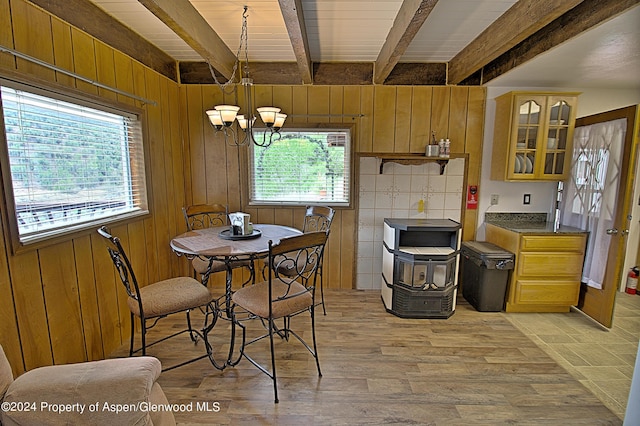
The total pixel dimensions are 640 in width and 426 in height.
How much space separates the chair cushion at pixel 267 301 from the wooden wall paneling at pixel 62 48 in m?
1.66

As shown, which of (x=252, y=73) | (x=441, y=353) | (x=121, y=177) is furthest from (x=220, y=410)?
(x=252, y=73)

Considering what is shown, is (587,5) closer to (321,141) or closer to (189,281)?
(321,141)

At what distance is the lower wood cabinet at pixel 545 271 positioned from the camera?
9.37 ft

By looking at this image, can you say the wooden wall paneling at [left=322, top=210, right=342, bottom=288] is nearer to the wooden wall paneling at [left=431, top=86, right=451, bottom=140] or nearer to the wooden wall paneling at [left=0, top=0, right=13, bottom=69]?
the wooden wall paneling at [left=431, top=86, right=451, bottom=140]

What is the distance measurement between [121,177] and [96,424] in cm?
188

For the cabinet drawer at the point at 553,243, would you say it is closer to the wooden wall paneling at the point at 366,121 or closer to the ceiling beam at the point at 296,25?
the wooden wall paneling at the point at 366,121

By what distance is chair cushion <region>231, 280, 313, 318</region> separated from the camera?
1952 mm

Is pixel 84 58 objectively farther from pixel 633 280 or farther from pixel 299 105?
pixel 633 280

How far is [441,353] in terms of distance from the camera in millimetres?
2354

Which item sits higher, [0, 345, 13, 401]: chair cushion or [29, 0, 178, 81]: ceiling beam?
[29, 0, 178, 81]: ceiling beam

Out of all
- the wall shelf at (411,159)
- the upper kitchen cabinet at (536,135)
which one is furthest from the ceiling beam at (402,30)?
the upper kitchen cabinet at (536,135)

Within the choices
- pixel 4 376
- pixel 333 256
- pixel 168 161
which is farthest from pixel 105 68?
pixel 333 256

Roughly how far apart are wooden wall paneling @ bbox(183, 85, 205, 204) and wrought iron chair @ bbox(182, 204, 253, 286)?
0.84 feet

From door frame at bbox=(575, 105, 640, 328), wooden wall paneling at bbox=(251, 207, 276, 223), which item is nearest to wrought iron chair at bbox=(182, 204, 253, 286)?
wooden wall paneling at bbox=(251, 207, 276, 223)
